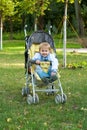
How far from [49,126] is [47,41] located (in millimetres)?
3539

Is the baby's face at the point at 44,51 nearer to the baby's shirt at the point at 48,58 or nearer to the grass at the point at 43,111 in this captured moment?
the baby's shirt at the point at 48,58

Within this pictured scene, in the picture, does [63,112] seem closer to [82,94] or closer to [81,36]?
[82,94]

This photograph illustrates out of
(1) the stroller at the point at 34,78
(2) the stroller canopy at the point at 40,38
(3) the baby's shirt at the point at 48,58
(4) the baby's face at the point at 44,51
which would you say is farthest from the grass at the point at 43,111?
(2) the stroller canopy at the point at 40,38

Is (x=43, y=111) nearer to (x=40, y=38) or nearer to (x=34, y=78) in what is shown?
(x=34, y=78)

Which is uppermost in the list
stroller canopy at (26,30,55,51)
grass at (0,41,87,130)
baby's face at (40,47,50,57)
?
stroller canopy at (26,30,55,51)

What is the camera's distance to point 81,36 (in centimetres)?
3181

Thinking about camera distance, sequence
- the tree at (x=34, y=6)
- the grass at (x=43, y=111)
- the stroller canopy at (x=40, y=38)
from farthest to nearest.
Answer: the tree at (x=34, y=6), the stroller canopy at (x=40, y=38), the grass at (x=43, y=111)

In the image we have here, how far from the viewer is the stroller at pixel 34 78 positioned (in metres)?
8.16

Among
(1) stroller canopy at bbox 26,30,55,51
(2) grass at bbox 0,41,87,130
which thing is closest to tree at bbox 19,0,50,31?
(2) grass at bbox 0,41,87,130

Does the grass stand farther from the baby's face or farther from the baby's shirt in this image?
the baby's face

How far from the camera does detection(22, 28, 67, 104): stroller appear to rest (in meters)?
8.16

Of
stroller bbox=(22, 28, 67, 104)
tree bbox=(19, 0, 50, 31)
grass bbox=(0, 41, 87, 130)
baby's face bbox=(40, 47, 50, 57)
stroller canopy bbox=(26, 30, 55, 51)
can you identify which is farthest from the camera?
tree bbox=(19, 0, 50, 31)

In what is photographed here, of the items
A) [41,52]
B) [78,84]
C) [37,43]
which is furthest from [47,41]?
[78,84]

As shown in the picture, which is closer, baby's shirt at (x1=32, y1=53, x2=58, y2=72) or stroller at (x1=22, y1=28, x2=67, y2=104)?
stroller at (x1=22, y1=28, x2=67, y2=104)
